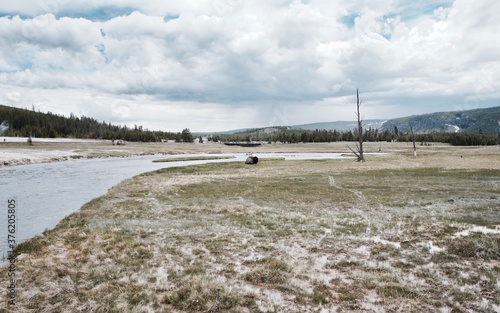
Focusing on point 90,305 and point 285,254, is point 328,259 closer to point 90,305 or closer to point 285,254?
point 285,254

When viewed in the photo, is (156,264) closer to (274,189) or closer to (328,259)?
(328,259)

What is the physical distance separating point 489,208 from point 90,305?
21872 millimetres

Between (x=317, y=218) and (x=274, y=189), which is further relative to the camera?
(x=274, y=189)

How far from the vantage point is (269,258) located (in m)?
12.3

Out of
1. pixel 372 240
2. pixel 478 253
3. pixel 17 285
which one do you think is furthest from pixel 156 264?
pixel 478 253

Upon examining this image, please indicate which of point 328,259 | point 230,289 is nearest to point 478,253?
point 328,259

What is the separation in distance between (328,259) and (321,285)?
2.38 metres

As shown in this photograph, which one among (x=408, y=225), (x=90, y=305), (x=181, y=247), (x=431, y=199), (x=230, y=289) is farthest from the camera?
(x=431, y=199)

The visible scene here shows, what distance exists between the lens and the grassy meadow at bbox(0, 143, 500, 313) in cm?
911

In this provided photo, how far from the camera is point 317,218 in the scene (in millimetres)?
18797

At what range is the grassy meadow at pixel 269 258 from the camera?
29.9 feet

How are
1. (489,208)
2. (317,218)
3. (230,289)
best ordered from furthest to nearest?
(489,208), (317,218), (230,289)

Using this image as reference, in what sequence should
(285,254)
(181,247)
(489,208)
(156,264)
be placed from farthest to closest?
(489,208) < (181,247) < (285,254) < (156,264)

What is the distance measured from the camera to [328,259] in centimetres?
1228
